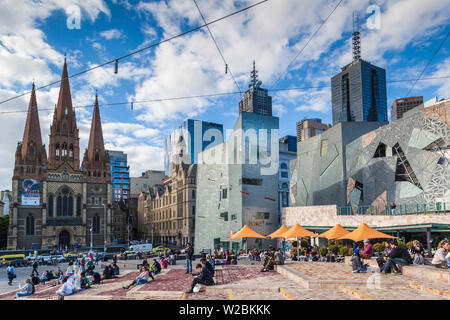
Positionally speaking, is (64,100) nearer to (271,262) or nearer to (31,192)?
(31,192)

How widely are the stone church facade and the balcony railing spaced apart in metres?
59.6

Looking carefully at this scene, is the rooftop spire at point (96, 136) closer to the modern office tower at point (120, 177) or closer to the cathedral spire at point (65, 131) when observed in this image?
the cathedral spire at point (65, 131)

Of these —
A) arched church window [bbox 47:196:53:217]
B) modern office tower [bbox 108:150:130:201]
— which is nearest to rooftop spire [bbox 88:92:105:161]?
arched church window [bbox 47:196:53:217]

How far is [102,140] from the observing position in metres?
86.0

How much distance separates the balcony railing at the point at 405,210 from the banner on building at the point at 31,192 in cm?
6299

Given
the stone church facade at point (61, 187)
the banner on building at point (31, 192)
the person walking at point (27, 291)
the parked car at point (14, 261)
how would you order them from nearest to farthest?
the person walking at point (27, 291), the parked car at point (14, 261), the stone church facade at point (61, 187), the banner on building at point (31, 192)

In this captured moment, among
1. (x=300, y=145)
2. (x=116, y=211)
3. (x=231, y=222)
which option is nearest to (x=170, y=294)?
(x=231, y=222)

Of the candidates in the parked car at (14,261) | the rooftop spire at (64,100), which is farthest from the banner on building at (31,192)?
the parked car at (14,261)

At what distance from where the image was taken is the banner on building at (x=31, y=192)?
241 feet

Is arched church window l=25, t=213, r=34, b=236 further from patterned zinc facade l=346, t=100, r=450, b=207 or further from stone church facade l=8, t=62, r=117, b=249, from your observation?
patterned zinc facade l=346, t=100, r=450, b=207

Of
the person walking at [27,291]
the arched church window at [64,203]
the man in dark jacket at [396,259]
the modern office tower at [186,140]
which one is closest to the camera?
the man in dark jacket at [396,259]

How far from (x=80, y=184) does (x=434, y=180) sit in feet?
231

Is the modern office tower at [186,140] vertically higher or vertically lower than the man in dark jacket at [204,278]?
higher
